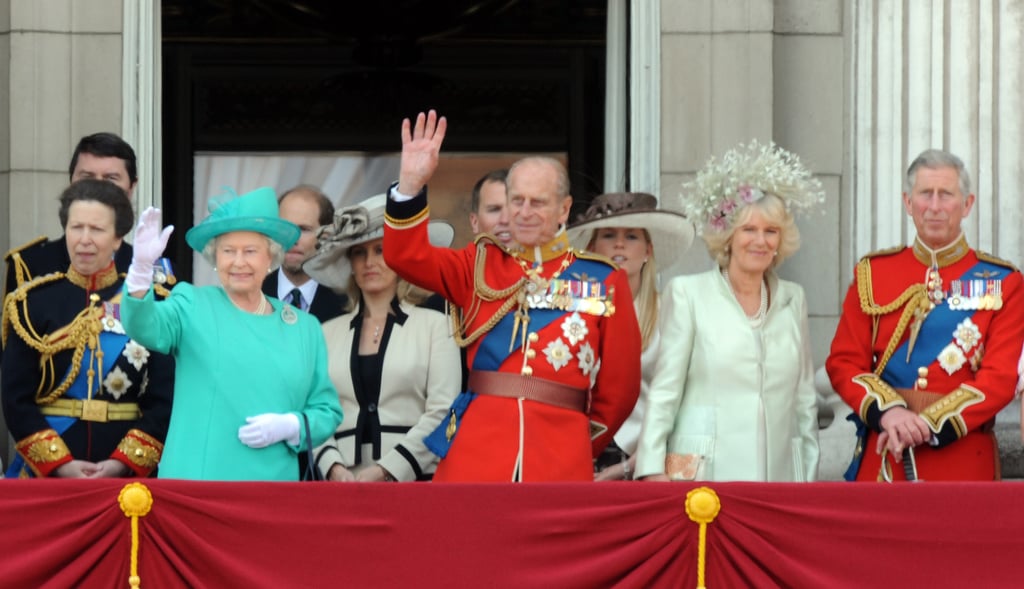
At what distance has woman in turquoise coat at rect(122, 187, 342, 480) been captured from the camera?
6727 mm

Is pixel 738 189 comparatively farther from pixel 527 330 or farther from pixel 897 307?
pixel 527 330

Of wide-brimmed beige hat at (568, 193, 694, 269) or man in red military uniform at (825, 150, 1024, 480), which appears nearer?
man in red military uniform at (825, 150, 1024, 480)

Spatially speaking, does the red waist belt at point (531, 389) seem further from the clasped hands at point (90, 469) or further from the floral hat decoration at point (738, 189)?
the clasped hands at point (90, 469)

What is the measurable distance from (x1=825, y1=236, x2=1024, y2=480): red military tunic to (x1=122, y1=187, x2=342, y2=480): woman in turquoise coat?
5.80 feet

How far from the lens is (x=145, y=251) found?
639cm

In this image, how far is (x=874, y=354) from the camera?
7.40 metres

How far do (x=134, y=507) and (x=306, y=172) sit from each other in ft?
26.2

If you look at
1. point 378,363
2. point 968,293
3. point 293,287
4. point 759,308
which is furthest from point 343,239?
point 968,293

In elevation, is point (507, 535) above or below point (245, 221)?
below

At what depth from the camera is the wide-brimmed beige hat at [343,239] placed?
304 inches

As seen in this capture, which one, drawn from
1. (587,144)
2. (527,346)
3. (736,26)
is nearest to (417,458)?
(527,346)

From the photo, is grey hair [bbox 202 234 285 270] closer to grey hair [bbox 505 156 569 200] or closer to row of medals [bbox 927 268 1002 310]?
→ grey hair [bbox 505 156 569 200]

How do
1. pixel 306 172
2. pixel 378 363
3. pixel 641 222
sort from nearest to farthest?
pixel 378 363 < pixel 641 222 < pixel 306 172

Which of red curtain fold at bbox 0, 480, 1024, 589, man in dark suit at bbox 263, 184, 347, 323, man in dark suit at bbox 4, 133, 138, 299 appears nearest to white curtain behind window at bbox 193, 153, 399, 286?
man in dark suit at bbox 263, 184, 347, 323
